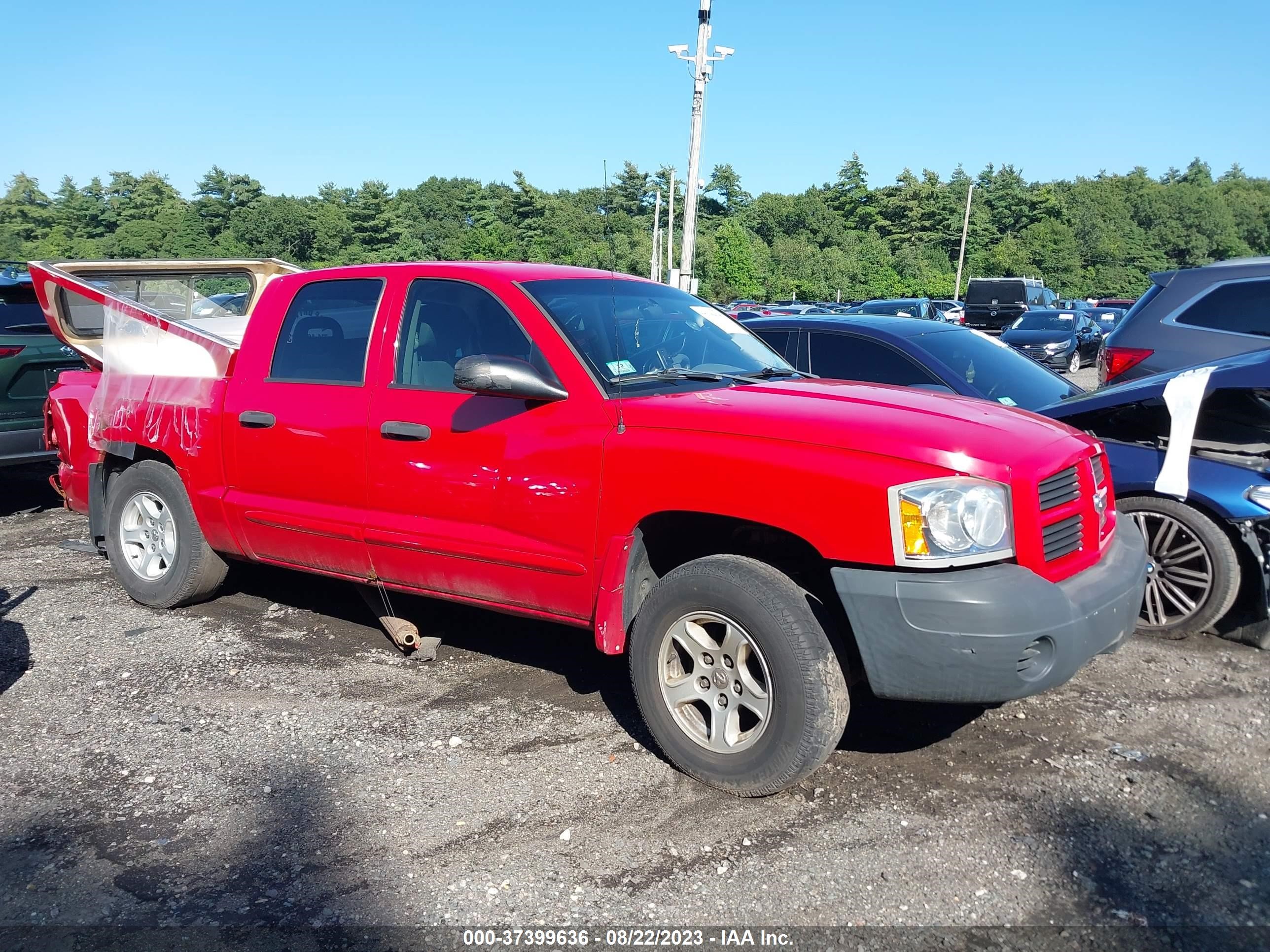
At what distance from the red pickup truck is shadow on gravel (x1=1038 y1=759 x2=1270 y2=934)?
52 cm

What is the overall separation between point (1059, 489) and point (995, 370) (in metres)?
3.64

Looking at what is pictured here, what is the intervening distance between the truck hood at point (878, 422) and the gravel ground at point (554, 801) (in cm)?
117

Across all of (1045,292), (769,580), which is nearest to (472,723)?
(769,580)

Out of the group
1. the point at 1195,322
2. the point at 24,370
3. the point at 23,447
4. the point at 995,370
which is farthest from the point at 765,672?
the point at 24,370

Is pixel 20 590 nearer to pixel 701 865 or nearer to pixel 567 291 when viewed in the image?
pixel 567 291

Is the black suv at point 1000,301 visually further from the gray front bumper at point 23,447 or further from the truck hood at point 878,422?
the truck hood at point 878,422

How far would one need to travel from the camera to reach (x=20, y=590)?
243 inches

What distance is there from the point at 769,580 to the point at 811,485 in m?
0.35

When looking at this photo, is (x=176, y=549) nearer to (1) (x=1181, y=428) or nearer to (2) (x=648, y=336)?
(2) (x=648, y=336)

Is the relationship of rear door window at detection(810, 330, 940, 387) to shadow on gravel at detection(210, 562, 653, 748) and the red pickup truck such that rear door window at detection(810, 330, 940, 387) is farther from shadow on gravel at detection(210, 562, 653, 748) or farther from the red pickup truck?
shadow on gravel at detection(210, 562, 653, 748)

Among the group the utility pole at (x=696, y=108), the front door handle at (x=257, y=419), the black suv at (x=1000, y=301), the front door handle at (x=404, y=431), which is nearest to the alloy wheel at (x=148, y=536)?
the front door handle at (x=257, y=419)

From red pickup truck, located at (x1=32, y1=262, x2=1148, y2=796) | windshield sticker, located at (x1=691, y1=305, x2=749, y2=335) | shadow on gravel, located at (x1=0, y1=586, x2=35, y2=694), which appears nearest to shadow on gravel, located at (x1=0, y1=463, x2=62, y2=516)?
shadow on gravel, located at (x1=0, y1=586, x2=35, y2=694)

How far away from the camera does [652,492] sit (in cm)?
359

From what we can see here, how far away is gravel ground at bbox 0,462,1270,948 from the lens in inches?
115
